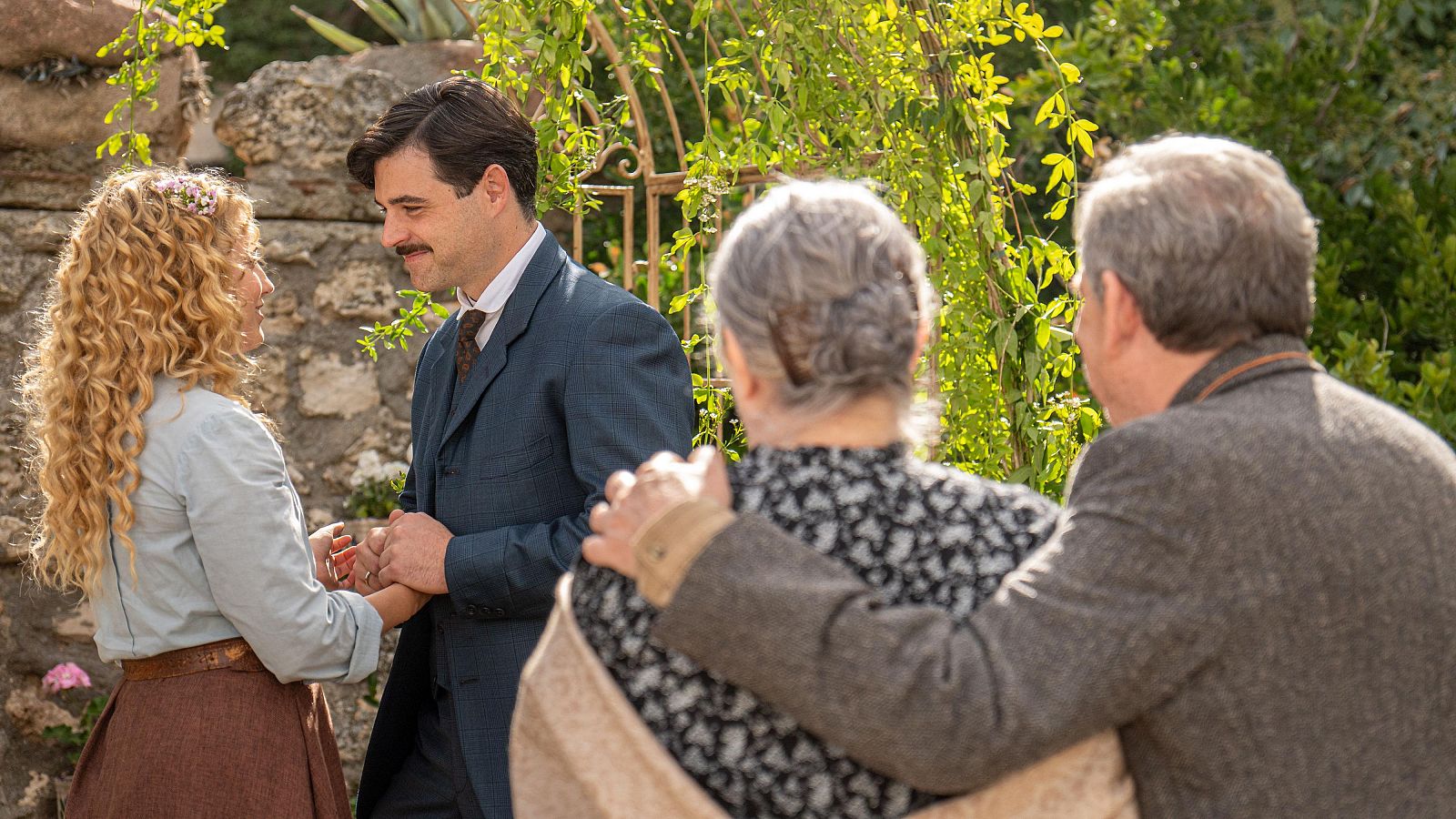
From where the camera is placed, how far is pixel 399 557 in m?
2.31

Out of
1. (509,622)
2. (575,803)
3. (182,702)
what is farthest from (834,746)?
(182,702)

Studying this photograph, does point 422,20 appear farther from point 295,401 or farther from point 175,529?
point 175,529

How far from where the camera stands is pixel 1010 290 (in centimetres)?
253

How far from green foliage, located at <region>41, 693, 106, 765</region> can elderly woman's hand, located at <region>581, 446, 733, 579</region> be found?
2.86 metres

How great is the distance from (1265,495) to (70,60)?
11.2ft

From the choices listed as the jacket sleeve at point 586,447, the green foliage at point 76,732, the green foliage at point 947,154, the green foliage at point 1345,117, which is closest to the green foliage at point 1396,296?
the green foliage at point 1345,117

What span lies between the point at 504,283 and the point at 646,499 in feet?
4.12

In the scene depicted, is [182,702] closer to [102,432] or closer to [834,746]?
[102,432]

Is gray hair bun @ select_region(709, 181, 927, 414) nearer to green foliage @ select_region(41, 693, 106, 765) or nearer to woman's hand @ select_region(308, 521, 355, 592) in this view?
woman's hand @ select_region(308, 521, 355, 592)

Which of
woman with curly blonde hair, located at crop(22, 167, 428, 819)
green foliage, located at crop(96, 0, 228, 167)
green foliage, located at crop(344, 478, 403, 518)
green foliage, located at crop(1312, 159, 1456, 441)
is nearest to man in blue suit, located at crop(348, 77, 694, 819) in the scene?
woman with curly blonde hair, located at crop(22, 167, 428, 819)

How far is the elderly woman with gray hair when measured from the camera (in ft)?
4.28

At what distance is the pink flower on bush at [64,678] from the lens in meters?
3.64

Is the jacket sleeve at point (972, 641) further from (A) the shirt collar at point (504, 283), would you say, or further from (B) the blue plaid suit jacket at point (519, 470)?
(A) the shirt collar at point (504, 283)

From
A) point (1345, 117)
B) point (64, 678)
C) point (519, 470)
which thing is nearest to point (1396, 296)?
point (1345, 117)
